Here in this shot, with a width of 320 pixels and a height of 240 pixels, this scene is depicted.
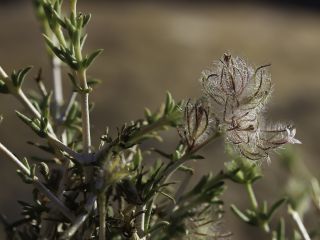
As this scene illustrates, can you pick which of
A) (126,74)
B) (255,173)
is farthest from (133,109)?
(255,173)

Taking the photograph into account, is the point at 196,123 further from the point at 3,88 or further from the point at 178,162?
the point at 3,88

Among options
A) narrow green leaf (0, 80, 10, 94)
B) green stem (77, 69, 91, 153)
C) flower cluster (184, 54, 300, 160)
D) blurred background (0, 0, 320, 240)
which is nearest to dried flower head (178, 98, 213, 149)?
flower cluster (184, 54, 300, 160)

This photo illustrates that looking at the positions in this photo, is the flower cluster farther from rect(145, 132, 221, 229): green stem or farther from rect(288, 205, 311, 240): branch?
rect(288, 205, 311, 240): branch

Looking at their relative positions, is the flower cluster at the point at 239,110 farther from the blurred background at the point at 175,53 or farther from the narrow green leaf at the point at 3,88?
the blurred background at the point at 175,53

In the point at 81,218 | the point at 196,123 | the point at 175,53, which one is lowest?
the point at 81,218

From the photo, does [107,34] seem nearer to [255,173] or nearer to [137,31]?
[137,31]

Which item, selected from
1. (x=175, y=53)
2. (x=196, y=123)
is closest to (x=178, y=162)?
(x=196, y=123)
